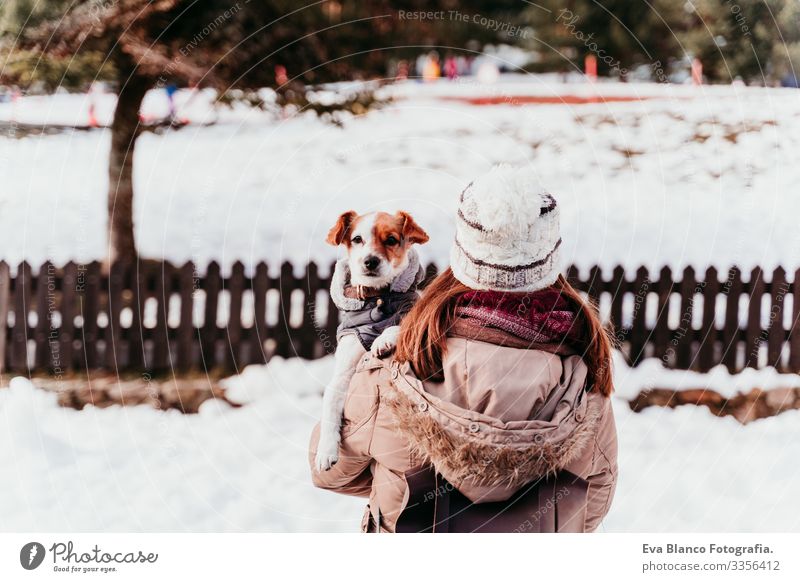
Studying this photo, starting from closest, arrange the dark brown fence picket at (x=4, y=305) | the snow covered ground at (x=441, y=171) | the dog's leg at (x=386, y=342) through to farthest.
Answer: the dog's leg at (x=386, y=342) < the snow covered ground at (x=441, y=171) < the dark brown fence picket at (x=4, y=305)

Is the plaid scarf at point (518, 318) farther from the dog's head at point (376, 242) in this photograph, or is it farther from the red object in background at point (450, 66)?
the red object in background at point (450, 66)

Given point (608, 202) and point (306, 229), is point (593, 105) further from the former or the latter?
point (306, 229)

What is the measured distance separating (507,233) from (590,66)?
3.64ft

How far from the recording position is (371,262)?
4.91ft

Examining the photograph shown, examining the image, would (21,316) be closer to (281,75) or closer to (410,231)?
(281,75)

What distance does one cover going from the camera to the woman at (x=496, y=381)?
3.87 feet

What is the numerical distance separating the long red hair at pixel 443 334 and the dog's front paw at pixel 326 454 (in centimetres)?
26

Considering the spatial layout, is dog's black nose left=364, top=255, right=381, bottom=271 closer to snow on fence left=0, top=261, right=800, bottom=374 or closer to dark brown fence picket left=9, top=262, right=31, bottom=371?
snow on fence left=0, top=261, right=800, bottom=374

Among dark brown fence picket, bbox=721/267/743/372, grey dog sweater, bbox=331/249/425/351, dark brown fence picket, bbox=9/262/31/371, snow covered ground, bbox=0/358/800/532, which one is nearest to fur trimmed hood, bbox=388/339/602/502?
grey dog sweater, bbox=331/249/425/351

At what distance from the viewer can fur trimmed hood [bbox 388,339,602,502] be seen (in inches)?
46.2

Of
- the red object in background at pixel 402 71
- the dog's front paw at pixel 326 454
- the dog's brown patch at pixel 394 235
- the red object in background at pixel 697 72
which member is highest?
the red object in background at pixel 697 72

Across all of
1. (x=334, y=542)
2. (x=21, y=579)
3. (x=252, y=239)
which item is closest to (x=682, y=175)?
(x=252, y=239)

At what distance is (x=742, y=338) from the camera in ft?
8.03

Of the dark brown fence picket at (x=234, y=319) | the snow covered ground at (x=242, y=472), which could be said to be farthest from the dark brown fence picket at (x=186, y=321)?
the snow covered ground at (x=242, y=472)
